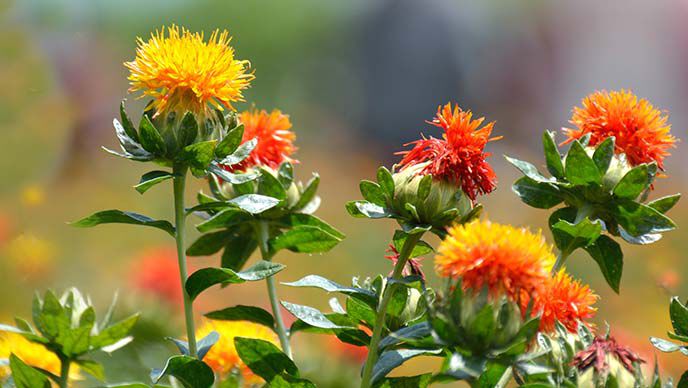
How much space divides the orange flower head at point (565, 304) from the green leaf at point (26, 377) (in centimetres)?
47

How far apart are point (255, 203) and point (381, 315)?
0.55 feet

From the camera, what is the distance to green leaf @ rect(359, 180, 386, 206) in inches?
34.4

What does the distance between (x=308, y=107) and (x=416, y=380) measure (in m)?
6.41

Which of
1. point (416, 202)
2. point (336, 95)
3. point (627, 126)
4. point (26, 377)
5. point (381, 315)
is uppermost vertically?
point (336, 95)

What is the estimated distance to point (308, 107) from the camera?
23.8 feet

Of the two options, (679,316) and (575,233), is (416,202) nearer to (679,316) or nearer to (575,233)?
(575,233)

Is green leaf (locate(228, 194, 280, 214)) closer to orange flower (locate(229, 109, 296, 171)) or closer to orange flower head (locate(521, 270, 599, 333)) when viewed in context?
orange flower (locate(229, 109, 296, 171))

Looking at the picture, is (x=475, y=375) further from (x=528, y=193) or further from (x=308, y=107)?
(x=308, y=107)

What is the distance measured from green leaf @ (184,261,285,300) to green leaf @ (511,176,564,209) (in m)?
0.26

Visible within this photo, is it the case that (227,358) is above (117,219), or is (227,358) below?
below

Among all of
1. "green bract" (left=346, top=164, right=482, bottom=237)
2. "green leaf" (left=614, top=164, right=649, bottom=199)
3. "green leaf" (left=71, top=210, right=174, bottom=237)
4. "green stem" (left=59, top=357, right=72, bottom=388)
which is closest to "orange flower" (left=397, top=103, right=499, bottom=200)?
"green bract" (left=346, top=164, right=482, bottom=237)

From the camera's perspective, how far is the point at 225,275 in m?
0.88

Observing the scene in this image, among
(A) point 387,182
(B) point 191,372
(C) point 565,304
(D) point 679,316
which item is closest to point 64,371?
(B) point 191,372

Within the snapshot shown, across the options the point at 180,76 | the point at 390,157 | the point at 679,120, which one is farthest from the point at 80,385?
the point at 679,120
